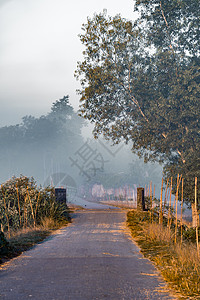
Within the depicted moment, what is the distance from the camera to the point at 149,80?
2564cm

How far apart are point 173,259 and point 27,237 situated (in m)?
6.28

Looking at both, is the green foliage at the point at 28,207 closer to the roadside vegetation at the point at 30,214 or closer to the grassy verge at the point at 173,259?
the roadside vegetation at the point at 30,214

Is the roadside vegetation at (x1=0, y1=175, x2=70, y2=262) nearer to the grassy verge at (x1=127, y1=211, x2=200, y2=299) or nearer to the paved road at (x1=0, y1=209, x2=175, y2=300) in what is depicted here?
the paved road at (x1=0, y1=209, x2=175, y2=300)

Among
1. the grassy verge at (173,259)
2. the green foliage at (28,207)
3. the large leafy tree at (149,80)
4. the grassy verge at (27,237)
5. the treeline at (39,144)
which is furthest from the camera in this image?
the treeline at (39,144)

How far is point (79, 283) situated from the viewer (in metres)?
6.95

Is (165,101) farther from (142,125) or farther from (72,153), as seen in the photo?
(72,153)

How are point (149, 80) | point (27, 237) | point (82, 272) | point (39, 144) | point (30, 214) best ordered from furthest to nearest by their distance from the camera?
point (39, 144), point (149, 80), point (30, 214), point (27, 237), point (82, 272)

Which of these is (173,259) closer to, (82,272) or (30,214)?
(82,272)

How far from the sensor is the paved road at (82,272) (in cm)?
634

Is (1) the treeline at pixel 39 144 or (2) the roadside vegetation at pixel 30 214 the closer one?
(2) the roadside vegetation at pixel 30 214

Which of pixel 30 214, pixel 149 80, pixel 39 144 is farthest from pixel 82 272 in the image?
pixel 39 144

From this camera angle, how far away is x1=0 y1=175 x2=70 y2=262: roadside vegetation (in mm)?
14352

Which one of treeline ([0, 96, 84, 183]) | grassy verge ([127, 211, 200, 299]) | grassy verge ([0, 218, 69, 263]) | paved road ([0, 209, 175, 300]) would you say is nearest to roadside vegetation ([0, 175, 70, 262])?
grassy verge ([0, 218, 69, 263])

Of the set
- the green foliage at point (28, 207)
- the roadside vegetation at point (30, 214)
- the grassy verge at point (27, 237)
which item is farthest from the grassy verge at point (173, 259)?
the green foliage at point (28, 207)
